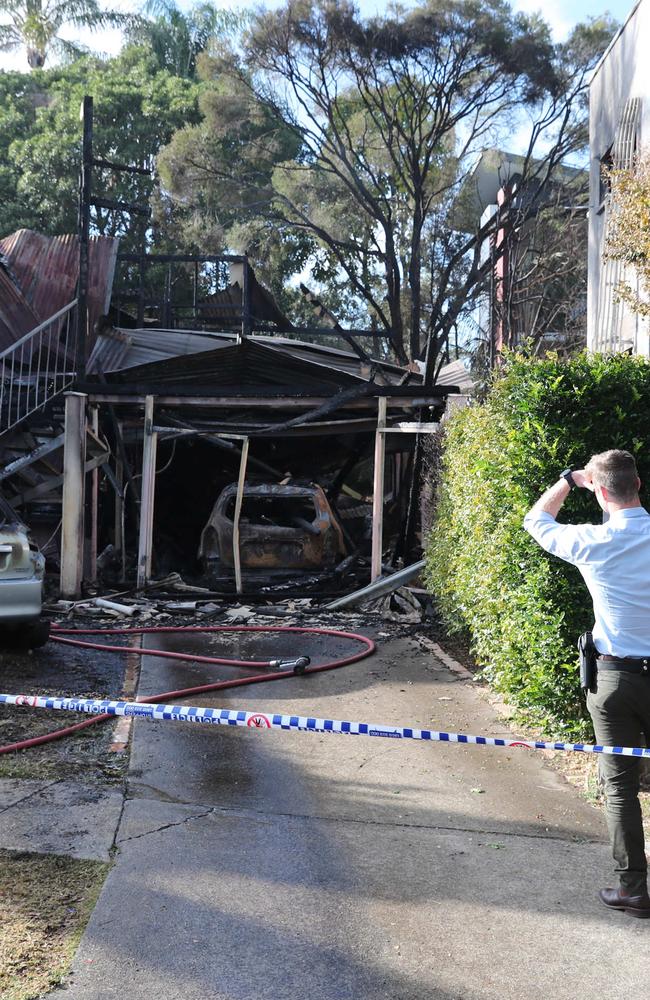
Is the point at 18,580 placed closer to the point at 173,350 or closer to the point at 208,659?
the point at 208,659

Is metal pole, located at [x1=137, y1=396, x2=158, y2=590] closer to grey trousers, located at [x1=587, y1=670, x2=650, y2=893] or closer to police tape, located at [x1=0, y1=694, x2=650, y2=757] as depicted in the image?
police tape, located at [x1=0, y1=694, x2=650, y2=757]

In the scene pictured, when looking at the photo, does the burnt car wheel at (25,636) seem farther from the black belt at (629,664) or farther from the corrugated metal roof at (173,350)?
the corrugated metal roof at (173,350)

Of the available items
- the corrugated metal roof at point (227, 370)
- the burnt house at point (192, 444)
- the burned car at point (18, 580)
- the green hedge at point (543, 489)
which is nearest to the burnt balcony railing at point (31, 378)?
the burnt house at point (192, 444)

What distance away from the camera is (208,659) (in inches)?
317

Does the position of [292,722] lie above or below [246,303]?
below

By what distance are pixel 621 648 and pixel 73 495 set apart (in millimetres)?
8950

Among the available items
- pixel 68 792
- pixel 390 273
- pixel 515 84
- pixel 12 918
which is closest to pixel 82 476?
pixel 68 792

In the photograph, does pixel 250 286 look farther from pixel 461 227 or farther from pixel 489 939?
pixel 489 939

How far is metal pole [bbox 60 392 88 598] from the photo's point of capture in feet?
37.6

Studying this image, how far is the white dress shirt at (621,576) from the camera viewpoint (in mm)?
3783

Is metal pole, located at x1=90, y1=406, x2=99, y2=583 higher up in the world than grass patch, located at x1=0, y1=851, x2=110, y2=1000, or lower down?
higher up

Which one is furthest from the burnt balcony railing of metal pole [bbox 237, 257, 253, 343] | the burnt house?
metal pole [bbox 237, 257, 253, 343]

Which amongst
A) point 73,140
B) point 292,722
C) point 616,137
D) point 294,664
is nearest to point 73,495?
point 294,664

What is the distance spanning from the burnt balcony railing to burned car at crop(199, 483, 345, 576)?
2.70 meters
